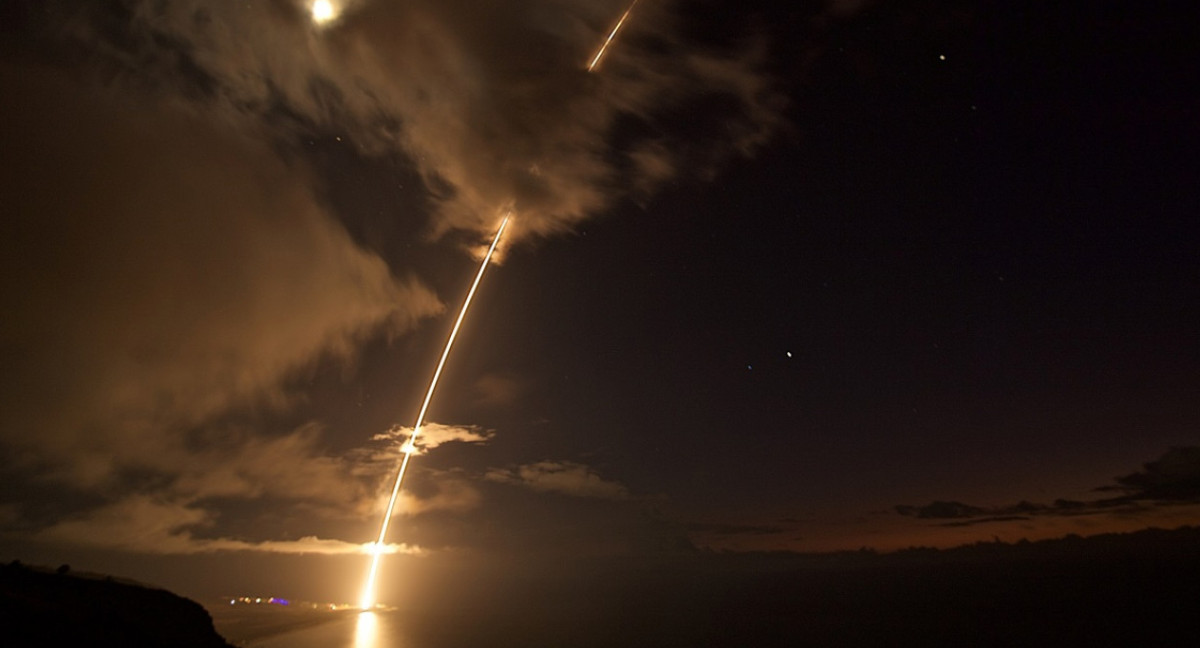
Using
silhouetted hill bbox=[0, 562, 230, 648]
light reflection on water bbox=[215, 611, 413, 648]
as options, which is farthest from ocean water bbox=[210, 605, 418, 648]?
silhouetted hill bbox=[0, 562, 230, 648]

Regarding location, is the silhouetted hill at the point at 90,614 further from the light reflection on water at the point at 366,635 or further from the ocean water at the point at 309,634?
the light reflection on water at the point at 366,635

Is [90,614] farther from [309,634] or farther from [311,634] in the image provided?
[311,634]

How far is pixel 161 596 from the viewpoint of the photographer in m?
41.6

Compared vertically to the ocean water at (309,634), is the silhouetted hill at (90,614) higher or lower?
higher

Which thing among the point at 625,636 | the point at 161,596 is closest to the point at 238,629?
the point at 625,636

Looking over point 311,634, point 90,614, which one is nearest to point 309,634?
point 311,634

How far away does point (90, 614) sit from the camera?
30078 millimetres

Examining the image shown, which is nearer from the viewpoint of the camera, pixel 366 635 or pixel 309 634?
pixel 366 635

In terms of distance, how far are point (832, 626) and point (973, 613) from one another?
45279 millimetres

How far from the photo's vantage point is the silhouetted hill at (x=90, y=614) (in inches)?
933

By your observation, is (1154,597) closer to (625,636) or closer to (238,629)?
(625,636)

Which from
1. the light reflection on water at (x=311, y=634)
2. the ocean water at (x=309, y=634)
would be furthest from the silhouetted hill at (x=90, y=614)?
the ocean water at (x=309, y=634)

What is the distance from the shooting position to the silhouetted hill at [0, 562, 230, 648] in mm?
23688

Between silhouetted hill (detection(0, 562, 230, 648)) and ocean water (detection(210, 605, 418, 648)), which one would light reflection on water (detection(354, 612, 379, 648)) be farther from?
silhouetted hill (detection(0, 562, 230, 648))
